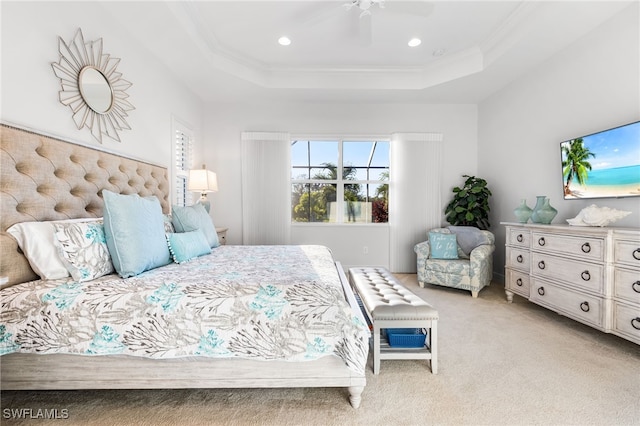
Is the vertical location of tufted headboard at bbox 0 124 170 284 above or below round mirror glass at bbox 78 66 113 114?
below

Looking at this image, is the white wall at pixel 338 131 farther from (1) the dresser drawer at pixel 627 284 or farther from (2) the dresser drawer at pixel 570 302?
(1) the dresser drawer at pixel 627 284

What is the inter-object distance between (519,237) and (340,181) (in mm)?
2492

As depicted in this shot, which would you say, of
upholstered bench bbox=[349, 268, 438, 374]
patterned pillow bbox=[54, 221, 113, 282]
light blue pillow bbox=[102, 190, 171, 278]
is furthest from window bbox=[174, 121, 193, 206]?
upholstered bench bbox=[349, 268, 438, 374]

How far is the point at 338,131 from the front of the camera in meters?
4.30

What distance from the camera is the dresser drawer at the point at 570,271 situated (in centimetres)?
206

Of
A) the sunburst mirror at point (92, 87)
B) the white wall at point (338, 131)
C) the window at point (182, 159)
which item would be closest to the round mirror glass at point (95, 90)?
the sunburst mirror at point (92, 87)

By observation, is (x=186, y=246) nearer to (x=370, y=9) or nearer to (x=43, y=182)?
(x=43, y=182)

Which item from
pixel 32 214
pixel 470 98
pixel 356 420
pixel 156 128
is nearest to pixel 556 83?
pixel 470 98

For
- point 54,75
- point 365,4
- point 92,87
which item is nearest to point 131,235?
point 54,75

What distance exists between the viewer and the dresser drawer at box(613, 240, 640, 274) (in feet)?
6.05

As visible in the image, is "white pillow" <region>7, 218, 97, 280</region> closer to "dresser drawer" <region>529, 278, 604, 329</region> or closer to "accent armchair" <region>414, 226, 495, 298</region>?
"accent armchair" <region>414, 226, 495, 298</region>

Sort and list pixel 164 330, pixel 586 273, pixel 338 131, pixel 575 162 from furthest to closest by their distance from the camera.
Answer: pixel 338 131, pixel 575 162, pixel 586 273, pixel 164 330

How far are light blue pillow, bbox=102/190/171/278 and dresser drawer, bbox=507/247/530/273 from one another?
329 cm

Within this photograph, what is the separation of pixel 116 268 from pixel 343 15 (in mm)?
2807
